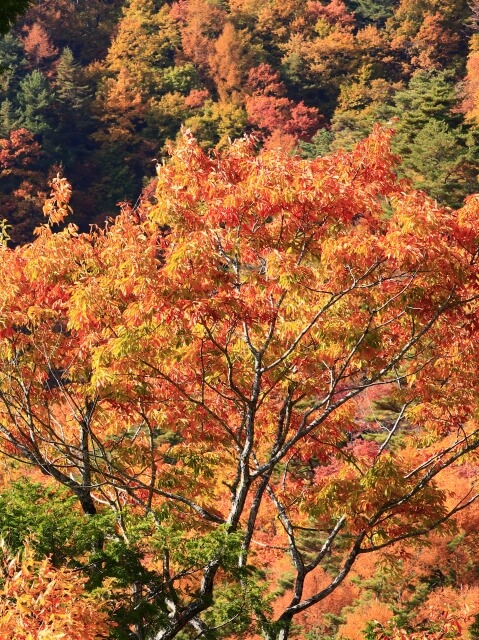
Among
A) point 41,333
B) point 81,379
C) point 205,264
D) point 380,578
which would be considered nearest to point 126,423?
point 81,379

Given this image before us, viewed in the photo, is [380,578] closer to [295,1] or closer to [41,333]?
[41,333]

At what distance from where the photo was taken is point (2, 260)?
770cm

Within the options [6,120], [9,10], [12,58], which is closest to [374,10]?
[12,58]

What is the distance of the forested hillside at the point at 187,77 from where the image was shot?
45.7 m

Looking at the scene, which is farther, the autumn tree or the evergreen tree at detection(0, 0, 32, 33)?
the evergreen tree at detection(0, 0, 32, 33)

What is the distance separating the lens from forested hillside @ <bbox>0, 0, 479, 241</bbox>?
45656 millimetres

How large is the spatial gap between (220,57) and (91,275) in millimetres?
50848

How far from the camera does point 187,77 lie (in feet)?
179

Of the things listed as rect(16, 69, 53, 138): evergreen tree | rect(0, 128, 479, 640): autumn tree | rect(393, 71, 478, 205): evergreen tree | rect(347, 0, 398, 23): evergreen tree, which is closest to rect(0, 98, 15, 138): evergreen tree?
rect(16, 69, 53, 138): evergreen tree

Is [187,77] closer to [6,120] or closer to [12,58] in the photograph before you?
[12,58]

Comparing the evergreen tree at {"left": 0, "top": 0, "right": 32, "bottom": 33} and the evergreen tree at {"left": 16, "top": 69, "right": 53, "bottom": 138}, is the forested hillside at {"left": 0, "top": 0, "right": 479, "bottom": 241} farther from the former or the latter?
the evergreen tree at {"left": 0, "top": 0, "right": 32, "bottom": 33}

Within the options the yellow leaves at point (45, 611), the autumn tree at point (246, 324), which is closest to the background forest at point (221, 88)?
the autumn tree at point (246, 324)

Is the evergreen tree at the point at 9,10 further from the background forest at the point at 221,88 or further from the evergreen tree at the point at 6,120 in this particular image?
the evergreen tree at the point at 6,120

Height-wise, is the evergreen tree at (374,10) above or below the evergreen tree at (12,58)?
above
